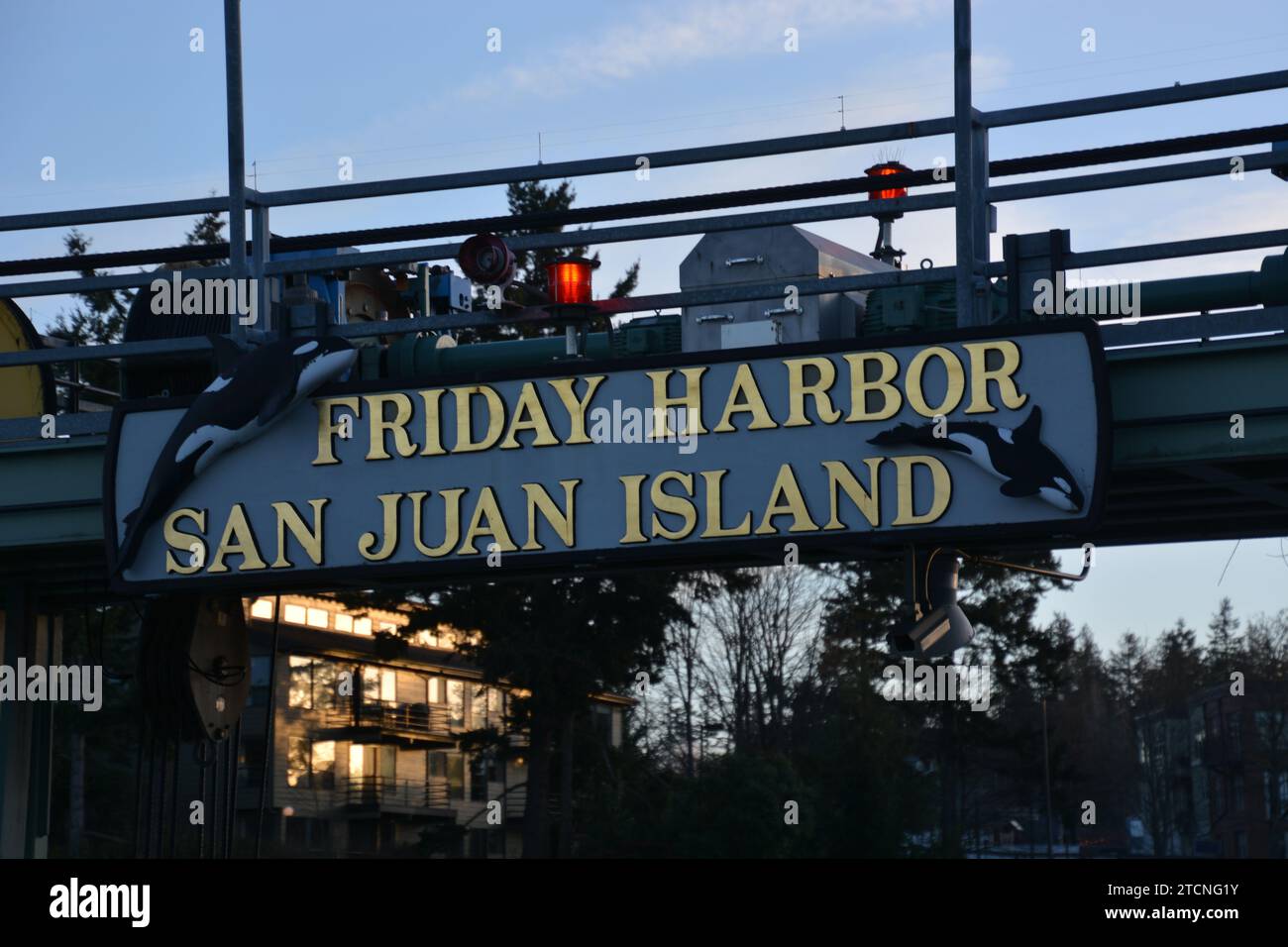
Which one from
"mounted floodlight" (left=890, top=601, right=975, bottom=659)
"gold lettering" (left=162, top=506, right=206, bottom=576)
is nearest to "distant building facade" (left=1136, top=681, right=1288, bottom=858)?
"mounted floodlight" (left=890, top=601, right=975, bottom=659)

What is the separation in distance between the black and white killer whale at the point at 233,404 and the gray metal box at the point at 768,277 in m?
2.68

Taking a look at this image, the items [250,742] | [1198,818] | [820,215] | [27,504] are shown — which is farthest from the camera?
→ [1198,818]

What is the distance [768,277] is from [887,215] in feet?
3.36

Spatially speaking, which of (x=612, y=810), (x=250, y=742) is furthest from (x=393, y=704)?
(x=612, y=810)

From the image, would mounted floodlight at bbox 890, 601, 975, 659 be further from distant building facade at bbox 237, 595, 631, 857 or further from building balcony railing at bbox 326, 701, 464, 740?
building balcony railing at bbox 326, 701, 464, 740

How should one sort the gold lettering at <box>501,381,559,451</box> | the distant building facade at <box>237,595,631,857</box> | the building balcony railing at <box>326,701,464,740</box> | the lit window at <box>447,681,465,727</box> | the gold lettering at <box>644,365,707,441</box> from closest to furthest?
the gold lettering at <box>644,365,707,441</box> < the gold lettering at <box>501,381,559,451</box> < the distant building facade at <box>237,595,631,857</box> < the building balcony railing at <box>326,701,464,740</box> < the lit window at <box>447,681,465,727</box>

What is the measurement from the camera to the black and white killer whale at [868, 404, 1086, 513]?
39.4ft

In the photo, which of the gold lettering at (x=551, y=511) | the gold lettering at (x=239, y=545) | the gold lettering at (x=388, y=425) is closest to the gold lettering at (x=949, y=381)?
the gold lettering at (x=551, y=511)

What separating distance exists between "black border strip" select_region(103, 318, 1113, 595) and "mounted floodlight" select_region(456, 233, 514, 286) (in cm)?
87

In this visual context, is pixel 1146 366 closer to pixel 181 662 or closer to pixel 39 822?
pixel 181 662

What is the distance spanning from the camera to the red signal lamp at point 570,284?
1394 centimetres

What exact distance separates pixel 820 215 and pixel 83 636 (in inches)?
1964

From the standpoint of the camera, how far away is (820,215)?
13344mm
